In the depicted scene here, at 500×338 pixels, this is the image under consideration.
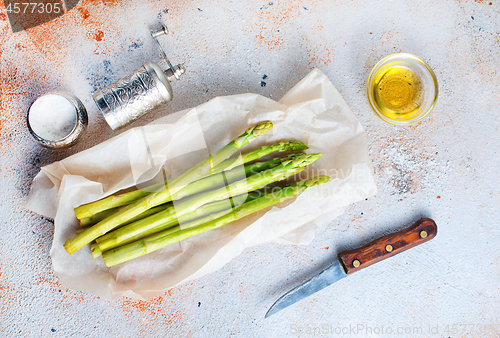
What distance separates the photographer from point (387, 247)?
1638mm

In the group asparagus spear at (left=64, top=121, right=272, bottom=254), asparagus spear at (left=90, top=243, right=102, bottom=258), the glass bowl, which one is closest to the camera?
asparagus spear at (left=64, top=121, right=272, bottom=254)

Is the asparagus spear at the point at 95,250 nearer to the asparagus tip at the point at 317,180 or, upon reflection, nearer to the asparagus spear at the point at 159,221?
the asparagus spear at the point at 159,221

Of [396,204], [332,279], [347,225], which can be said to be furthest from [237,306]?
[396,204]

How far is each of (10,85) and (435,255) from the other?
8.11 feet

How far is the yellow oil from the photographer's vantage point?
1.64 metres

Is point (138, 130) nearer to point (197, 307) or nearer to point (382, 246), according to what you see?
point (197, 307)

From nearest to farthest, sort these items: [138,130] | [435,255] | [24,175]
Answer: [138,130]
[24,175]
[435,255]

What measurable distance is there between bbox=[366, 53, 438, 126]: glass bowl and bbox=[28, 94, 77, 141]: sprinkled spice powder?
150 centimetres

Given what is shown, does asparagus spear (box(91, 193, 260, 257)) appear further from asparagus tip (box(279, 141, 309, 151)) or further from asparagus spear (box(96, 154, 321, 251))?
asparagus tip (box(279, 141, 309, 151))

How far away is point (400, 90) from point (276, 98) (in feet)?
2.14

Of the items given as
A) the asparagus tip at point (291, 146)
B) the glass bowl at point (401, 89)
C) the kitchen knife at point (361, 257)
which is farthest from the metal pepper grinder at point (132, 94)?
the kitchen knife at point (361, 257)

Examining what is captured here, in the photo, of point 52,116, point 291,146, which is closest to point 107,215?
point 52,116

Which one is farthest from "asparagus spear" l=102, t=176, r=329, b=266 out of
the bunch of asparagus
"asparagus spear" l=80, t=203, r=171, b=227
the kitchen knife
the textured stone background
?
the kitchen knife

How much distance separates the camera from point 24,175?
163 cm
